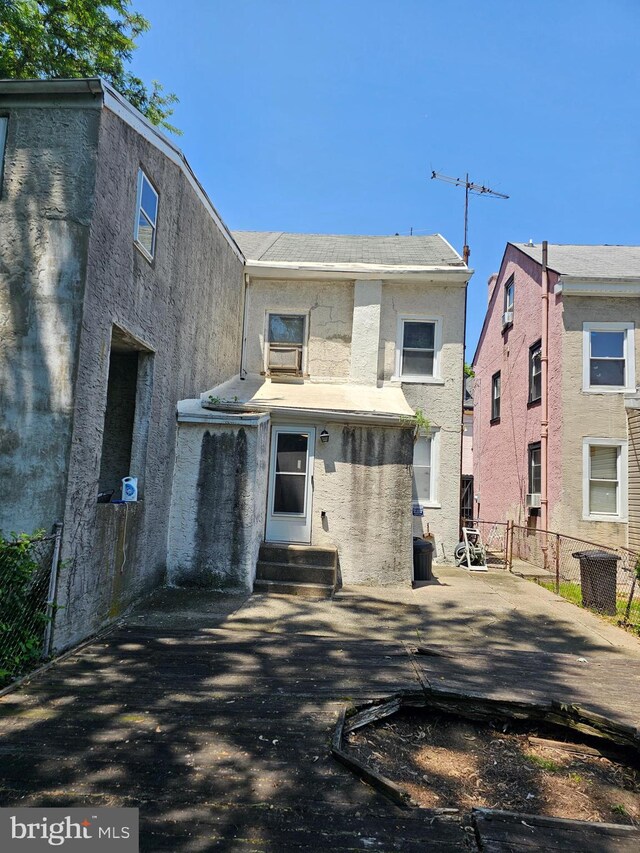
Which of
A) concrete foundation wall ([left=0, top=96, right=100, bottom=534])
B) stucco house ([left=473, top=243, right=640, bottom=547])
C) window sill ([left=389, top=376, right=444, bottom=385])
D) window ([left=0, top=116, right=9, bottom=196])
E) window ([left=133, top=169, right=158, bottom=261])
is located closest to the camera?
concrete foundation wall ([left=0, top=96, right=100, bottom=534])

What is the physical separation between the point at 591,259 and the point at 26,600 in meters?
15.2

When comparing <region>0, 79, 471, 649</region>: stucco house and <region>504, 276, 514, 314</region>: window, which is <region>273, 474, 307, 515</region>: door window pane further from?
<region>504, 276, 514, 314</region>: window

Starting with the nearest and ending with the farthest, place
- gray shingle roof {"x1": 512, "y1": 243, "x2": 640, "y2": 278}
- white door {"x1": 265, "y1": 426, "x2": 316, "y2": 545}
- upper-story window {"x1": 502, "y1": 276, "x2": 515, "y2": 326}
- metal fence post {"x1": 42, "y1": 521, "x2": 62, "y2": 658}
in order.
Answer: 1. metal fence post {"x1": 42, "y1": 521, "x2": 62, "y2": 658}
2. white door {"x1": 265, "y1": 426, "x2": 316, "y2": 545}
3. gray shingle roof {"x1": 512, "y1": 243, "x2": 640, "y2": 278}
4. upper-story window {"x1": 502, "y1": 276, "x2": 515, "y2": 326}

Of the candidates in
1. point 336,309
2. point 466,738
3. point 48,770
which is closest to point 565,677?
point 466,738

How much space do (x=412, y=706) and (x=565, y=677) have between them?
2017mm

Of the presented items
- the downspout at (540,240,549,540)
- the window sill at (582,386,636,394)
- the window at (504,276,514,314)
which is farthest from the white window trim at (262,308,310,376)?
the window at (504,276,514,314)

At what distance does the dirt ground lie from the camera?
316cm

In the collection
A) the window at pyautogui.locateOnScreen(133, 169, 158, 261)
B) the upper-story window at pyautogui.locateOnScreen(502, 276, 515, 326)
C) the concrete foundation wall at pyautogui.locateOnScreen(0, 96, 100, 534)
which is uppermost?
the upper-story window at pyautogui.locateOnScreen(502, 276, 515, 326)

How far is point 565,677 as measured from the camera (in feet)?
17.5

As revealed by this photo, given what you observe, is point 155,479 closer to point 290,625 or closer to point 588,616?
point 290,625

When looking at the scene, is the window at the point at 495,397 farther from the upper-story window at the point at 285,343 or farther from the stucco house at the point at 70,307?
the stucco house at the point at 70,307

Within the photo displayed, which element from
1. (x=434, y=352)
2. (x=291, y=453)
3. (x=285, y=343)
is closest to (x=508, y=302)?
(x=434, y=352)

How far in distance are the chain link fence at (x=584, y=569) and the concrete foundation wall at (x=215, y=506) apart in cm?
549

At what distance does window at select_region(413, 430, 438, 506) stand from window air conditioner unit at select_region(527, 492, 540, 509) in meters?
3.51
